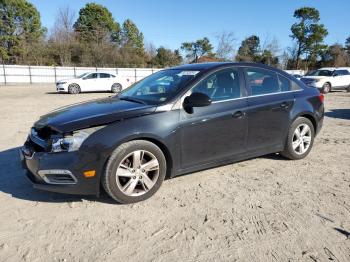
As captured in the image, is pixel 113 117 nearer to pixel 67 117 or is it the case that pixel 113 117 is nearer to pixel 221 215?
pixel 67 117

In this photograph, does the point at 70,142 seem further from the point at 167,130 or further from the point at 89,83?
the point at 89,83

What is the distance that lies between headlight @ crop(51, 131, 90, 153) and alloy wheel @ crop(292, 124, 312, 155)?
3.39 meters

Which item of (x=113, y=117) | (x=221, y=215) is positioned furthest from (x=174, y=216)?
(x=113, y=117)

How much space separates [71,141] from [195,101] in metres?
1.52

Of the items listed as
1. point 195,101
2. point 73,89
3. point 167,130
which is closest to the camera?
point 167,130

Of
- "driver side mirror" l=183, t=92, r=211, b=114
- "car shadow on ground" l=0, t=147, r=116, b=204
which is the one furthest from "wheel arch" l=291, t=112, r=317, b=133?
"car shadow on ground" l=0, t=147, r=116, b=204

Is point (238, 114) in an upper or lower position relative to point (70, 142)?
upper

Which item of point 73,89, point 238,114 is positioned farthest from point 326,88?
point 238,114

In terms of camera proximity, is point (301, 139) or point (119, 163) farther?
point (301, 139)

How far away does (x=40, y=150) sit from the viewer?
3.62 metres

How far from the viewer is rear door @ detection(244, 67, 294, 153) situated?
462cm

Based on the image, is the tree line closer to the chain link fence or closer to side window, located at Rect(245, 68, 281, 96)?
the chain link fence

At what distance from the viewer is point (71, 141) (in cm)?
344

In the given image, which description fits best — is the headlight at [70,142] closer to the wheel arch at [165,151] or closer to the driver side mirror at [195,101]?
the wheel arch at [165,151]
